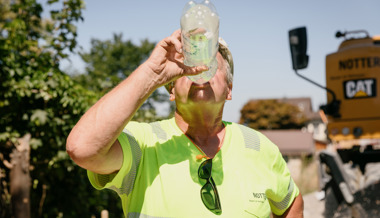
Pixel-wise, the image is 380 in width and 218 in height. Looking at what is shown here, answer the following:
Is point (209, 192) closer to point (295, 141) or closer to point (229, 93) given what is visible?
point (229, 93)

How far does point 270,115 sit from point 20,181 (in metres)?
48.2

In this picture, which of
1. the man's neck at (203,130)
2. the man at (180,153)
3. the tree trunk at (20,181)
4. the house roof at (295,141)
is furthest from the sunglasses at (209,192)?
the house roof at (295,141)

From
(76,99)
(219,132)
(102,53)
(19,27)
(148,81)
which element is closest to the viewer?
(148,81)

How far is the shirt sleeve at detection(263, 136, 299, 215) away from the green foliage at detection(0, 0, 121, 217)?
2444 mm

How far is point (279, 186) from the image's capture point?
6.85 feet

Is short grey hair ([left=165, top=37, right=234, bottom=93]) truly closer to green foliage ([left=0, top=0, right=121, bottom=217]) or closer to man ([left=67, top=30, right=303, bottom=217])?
man ([left=67, top=30, right=303, bottom=217])

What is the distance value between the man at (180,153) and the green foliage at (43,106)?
219 centimetres

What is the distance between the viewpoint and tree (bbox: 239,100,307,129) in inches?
1978

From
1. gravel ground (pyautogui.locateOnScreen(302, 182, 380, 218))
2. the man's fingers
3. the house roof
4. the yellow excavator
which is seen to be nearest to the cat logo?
the yellow excavator

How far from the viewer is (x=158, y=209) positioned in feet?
5.76

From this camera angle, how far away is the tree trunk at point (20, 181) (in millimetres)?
3539

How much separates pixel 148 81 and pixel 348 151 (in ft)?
15.0

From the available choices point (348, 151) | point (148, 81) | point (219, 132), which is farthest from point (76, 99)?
point (348, 151)

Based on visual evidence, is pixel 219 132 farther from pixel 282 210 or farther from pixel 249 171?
pixel 282 210
